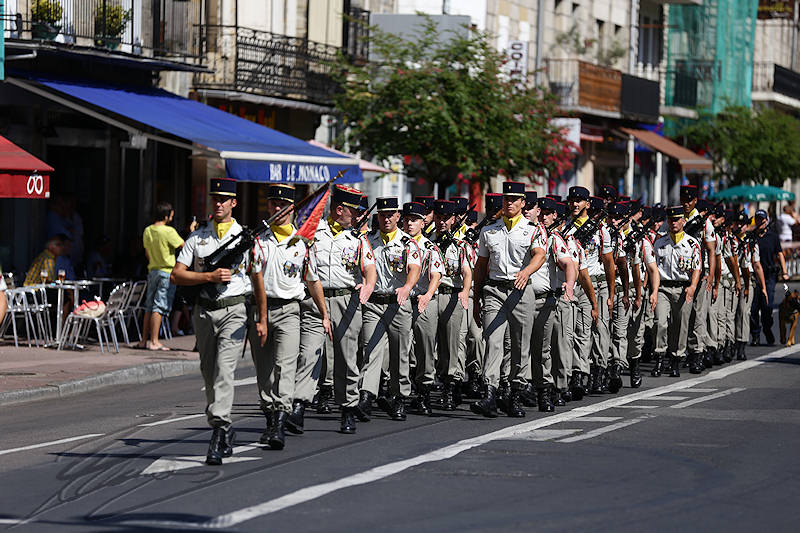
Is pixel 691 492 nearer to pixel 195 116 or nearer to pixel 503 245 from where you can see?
pixel 503 245

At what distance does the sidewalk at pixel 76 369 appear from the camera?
51.4 feet

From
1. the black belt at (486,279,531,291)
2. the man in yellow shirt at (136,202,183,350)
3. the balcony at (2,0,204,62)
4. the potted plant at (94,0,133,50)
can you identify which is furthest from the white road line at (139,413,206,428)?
the potted plant at (94,0,133,50)

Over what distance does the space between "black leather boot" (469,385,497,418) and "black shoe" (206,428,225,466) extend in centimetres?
322

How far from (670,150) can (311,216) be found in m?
38.0

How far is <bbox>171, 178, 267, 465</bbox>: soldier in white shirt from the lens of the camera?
1068 centimetres

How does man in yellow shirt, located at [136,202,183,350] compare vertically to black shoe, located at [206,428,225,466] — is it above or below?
above

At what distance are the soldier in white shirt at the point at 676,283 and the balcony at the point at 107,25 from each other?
8294mm

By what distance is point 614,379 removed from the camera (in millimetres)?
15625

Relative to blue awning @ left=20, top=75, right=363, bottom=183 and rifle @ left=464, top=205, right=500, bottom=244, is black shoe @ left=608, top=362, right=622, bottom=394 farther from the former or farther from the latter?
blue awning @ left=20, top=75, right=363, bottom=183

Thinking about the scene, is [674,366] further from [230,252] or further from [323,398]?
[230,252]

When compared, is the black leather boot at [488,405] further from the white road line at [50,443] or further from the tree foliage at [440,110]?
the tree foliage at [440,110]

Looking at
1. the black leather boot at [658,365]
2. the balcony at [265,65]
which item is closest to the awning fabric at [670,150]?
the balcony at [265,65]

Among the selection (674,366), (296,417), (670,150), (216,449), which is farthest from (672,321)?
(670,150)

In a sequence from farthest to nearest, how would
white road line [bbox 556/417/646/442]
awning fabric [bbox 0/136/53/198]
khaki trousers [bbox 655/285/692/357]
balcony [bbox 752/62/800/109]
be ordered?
balcony [bbox 752/62/800/109], awning fabric [bbox 0/136/53/198], khaki trousers [bbox 655/285/692/357], white road line [bbox 556/417/646/442]
